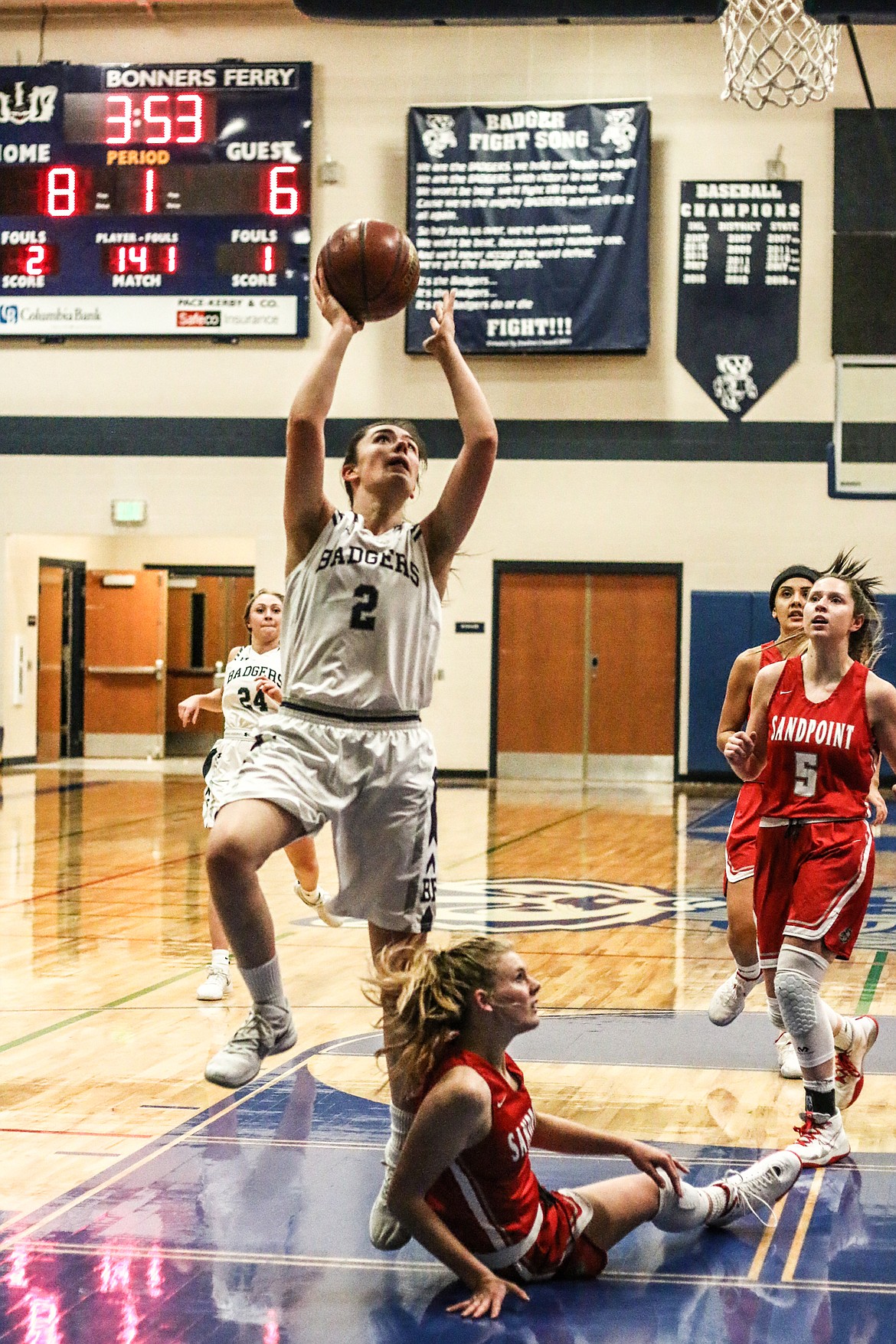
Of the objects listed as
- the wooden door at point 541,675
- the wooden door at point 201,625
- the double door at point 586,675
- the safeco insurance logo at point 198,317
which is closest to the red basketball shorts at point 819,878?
the double door at point 586,675

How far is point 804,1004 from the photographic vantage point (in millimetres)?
3930

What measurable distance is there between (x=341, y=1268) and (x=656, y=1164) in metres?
0.66

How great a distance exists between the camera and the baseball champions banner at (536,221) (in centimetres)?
1499

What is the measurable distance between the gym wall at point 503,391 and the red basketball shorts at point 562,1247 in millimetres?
11958

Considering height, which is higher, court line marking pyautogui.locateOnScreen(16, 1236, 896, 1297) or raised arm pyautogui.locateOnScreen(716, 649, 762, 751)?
raised arm pyautogui.locateOnScreen(716, 649, 762, 751)

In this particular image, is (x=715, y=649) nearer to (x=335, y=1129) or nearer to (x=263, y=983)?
(x=335, y=1129)

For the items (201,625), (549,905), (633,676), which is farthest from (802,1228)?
(201,625)

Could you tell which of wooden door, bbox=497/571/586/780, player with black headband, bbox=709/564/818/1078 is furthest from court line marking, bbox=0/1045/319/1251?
wooden door, bbox=497/571/586/780

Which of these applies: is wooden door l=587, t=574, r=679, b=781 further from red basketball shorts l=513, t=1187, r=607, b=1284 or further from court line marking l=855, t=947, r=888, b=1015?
red basketball shorts l=513, t=1187, r=607, b=1284

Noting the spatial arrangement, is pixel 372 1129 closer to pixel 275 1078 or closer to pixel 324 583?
pixel 275 1078

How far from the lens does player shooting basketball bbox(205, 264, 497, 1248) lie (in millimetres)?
3234

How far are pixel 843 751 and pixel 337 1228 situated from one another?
1.77 m

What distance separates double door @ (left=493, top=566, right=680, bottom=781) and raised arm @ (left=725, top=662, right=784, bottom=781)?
37.4ft

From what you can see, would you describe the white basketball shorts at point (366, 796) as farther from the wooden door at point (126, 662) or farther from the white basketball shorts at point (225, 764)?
the wooden door at point (126, 662)
